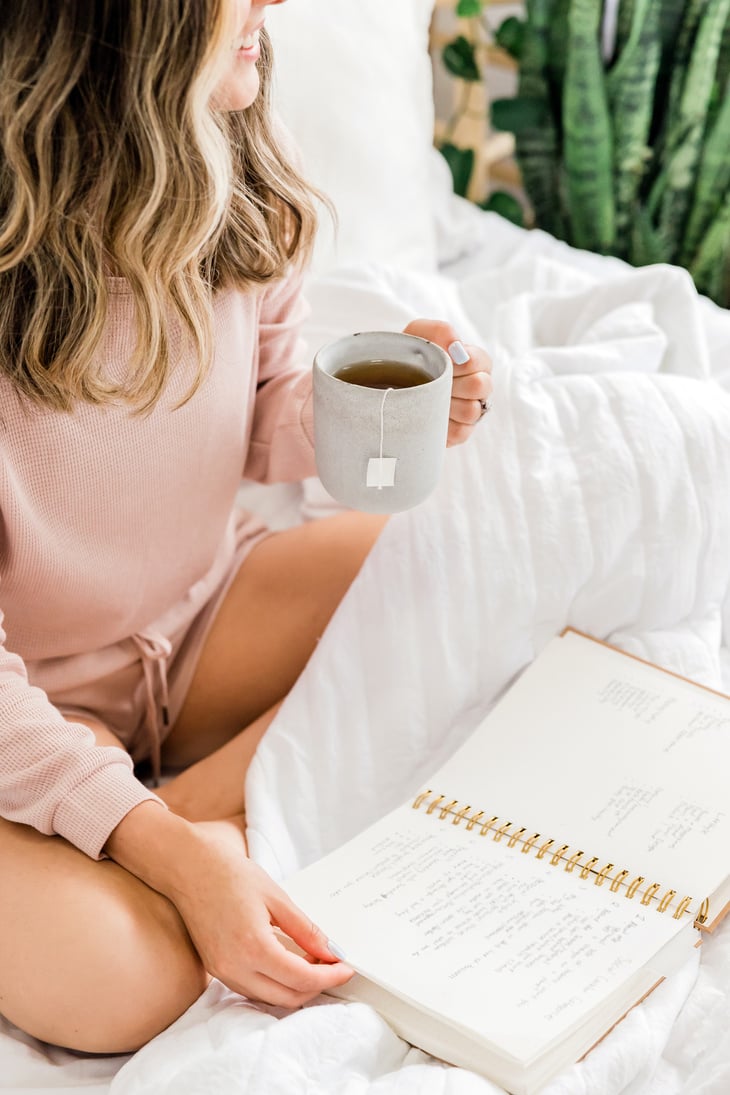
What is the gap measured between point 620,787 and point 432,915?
6.8 inches

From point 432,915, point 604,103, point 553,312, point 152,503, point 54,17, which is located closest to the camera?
point 54,17

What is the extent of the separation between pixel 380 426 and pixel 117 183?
0.69 ft

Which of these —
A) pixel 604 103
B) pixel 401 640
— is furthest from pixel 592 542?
pixel 604 103

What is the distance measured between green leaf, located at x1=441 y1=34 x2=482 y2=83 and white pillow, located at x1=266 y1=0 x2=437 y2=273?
Result: 1.49ft

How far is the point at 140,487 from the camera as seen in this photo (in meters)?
0.85

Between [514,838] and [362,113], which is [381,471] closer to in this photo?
[514,838]

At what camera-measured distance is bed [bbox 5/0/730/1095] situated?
651 mm

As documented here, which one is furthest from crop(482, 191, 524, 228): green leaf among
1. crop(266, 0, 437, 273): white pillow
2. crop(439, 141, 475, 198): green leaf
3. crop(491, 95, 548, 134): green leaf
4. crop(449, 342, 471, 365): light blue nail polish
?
crop(449, 342, 471, 365): light blue nail polish

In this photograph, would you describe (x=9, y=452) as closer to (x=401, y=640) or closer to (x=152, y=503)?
(x=152, y=503)

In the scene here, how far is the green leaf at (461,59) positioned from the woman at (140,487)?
40.4 inches

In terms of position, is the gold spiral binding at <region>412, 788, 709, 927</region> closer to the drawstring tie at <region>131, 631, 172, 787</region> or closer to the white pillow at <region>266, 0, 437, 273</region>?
the drawstring tie at <region>131, 631, 172, 787</region>

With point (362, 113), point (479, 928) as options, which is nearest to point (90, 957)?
point (479, 928)

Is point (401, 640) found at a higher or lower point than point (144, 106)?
lower

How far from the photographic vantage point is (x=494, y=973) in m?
0.67
